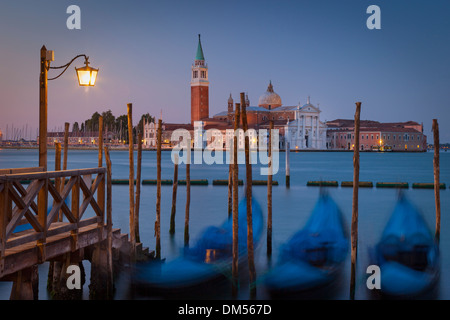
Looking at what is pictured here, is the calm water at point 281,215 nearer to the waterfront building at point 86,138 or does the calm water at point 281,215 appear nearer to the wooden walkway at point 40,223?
the wooden walkway at point 40,223

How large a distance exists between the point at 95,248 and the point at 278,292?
244 cm

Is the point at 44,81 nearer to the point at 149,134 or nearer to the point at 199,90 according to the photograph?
the point at 199,90

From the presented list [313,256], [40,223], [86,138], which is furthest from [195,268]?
[86,138]

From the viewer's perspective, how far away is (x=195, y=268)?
7738 mm

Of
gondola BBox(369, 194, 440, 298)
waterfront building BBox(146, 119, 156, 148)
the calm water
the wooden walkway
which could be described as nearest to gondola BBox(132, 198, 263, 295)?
the calm water

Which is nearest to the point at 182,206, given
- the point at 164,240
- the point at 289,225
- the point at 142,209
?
the point at 142,209

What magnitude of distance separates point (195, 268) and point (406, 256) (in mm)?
2983

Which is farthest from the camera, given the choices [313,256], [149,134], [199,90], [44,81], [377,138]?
[149,134]

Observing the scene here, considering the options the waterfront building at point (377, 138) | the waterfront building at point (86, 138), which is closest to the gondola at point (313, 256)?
the waterfront building at point (377, 138)

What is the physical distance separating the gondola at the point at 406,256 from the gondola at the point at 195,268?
6.46 ft
